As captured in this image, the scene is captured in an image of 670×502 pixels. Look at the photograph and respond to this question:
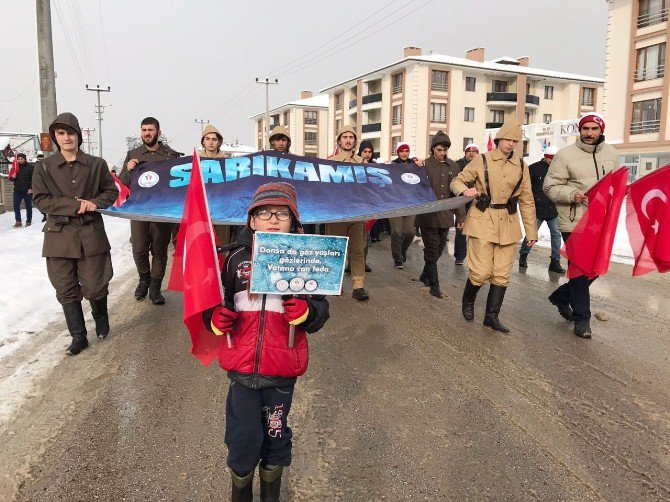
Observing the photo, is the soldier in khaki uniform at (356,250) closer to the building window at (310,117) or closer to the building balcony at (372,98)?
the building balcony at (372,98)

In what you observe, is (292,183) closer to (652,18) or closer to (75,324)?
(75,324)

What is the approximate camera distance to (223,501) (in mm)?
2500

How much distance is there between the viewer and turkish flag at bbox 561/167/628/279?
4.78 meters

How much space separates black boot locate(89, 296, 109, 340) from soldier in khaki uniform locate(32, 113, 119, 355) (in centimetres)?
13

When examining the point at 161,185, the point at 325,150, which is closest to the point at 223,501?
the point at 161,185

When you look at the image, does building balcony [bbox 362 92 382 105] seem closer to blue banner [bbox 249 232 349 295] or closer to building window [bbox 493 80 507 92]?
building window [bbox 493 80 507 92]

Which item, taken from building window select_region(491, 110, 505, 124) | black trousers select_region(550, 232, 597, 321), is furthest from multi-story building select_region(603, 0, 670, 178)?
black trousers select_region(550, 232, 597, 321)

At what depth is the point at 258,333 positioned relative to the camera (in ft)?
7.53

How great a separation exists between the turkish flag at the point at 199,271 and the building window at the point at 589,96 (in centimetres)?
5934

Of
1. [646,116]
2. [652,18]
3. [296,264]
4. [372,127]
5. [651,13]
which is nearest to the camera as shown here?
[296,264]

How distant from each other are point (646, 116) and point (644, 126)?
63 cm

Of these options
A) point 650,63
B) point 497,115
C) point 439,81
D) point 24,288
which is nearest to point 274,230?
point 24,288

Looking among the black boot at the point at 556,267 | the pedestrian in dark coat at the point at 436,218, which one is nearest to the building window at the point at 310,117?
the black boot at the point at 556,267

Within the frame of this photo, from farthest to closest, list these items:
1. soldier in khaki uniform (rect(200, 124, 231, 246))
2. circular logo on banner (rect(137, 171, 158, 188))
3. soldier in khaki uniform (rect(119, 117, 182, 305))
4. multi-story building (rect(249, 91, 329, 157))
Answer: multi-story building (rect(249, 91, 329, 157)) < soldier in khaki uniform (rect(200, 124, 231, 246)) < soldier in khaki uniform (rect(119, 117, 182, 305)) < circular logo on banner (rect(137, 171, 158, 188))
